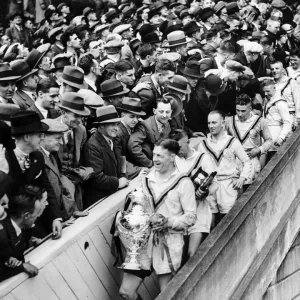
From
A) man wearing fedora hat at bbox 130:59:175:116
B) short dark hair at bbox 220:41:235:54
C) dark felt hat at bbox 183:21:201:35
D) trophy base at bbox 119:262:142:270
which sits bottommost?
dark felt hat at bbox 183:21:201:35

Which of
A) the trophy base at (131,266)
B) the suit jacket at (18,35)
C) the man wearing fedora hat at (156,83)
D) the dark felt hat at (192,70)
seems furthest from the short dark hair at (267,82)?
the suit jacket at (18,35)

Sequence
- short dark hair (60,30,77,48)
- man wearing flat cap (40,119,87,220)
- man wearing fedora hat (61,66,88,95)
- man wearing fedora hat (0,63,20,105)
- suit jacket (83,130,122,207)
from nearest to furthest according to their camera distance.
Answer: man wearing flat cap (40,119,87,220), suit jacket (83,130,122,207), man wearing fedora hat (0,63,20,105), man wearing fedora hat (61,66,88,95), short dark hair (60,30,77,48)

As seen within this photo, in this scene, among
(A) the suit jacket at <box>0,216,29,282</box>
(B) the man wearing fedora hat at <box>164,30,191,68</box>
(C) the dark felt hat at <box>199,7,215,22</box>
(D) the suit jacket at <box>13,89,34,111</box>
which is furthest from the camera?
(C) the dark felt hat at <box>199,7,215,22</box>

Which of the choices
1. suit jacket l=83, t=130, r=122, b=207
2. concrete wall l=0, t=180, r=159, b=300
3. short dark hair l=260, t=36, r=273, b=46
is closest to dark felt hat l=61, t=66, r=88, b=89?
suit jacket l=83, t=130, r=122, b=207

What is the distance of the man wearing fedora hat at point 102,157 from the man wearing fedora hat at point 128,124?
547mm

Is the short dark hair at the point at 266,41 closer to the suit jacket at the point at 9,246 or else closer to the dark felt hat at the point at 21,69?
the dark felt hat at the point at 21,69

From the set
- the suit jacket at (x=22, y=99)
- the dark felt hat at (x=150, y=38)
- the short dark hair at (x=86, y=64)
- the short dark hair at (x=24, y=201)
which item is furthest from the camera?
the dark felt hat at (x=150, y=38)

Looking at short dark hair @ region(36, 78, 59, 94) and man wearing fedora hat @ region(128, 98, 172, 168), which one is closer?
short dark hair @ region(36, 78, 59, 94)

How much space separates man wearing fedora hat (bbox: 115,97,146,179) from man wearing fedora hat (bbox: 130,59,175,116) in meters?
0.84

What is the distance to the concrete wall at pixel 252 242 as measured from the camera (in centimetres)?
665

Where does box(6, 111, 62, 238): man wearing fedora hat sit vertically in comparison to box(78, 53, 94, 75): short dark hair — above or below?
above

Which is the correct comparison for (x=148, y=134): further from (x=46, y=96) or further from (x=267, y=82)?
(x=267, y=82)

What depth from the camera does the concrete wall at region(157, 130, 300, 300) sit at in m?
6.65

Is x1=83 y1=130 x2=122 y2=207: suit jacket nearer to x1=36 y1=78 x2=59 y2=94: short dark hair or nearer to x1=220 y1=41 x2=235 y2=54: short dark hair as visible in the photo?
x1=36 y1=78 x2=59 y2=94: short dark hair
